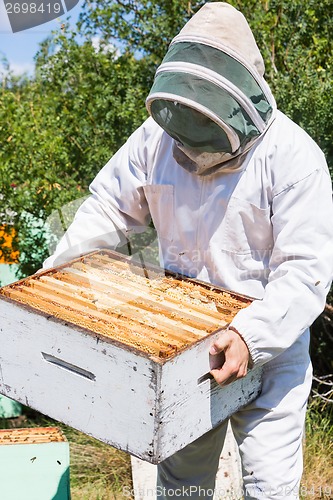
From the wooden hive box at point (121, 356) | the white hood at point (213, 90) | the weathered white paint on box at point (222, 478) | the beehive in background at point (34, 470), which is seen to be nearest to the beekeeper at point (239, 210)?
the white hood at point (213, 90)

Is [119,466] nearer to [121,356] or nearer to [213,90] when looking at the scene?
[121,356]

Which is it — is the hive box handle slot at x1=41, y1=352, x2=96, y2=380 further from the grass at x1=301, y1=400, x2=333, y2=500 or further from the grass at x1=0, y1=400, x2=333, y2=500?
the grass at x1=301, y1=400, x2=333, y2=500

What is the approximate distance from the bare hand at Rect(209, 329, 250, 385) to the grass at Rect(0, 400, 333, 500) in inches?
58.1

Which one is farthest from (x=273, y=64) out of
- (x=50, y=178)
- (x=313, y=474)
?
(x=313, y=474)

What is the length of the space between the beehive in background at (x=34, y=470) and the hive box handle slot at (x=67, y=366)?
2.35 ft

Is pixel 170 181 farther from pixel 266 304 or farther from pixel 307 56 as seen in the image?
pixel 307 56

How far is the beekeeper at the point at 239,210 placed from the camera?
6.20ft

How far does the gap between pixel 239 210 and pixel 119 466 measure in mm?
1780

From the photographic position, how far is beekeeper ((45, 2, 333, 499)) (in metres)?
1.89

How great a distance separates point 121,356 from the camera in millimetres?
1711

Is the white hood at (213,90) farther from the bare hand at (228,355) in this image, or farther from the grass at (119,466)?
the grass at (119,466)

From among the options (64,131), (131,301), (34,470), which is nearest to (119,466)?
(34,470)

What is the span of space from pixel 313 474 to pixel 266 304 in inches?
62.3

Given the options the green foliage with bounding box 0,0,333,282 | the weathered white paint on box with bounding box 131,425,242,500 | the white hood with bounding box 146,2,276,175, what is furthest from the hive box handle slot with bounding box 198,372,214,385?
the green foliage with bounding box 0,0,333,282
